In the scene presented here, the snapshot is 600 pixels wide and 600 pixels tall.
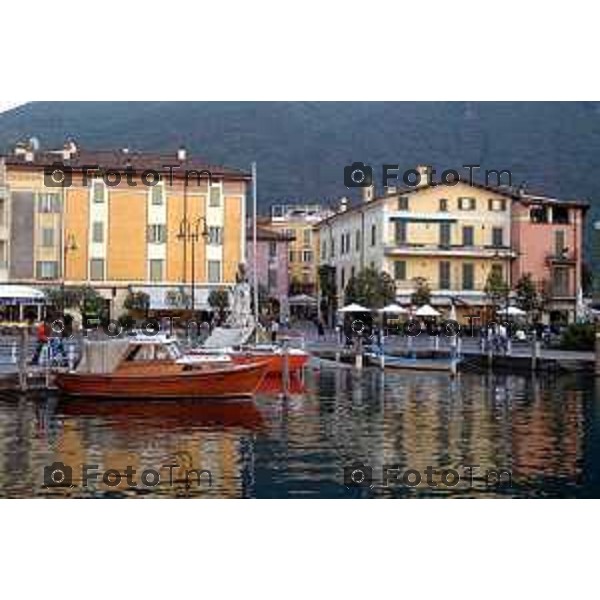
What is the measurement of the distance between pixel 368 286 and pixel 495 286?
6.48 ft

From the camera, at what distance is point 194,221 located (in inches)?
631

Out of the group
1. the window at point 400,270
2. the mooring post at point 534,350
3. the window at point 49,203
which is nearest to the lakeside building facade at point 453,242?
the window at point 400,270

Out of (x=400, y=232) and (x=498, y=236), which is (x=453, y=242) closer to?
(x=498, y=236)

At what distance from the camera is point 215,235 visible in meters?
17.1

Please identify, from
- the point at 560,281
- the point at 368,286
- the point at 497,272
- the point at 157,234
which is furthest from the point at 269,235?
the point at 560,281

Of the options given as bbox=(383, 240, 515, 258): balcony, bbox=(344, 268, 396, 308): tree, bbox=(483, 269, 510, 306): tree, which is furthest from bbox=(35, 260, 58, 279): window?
bbox=(483, 269, 510, 306): tree

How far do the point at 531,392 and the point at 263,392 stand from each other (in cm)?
513

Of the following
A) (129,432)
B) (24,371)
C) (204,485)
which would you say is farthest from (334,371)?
(204,485)

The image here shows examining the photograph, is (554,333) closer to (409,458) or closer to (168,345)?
(168,345)

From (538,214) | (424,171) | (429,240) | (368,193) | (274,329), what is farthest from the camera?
(274,329)

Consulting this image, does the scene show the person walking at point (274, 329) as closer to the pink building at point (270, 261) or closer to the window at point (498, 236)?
the pink building at point (270, 261)

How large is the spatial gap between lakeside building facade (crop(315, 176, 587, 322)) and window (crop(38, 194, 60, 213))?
3.70 meters

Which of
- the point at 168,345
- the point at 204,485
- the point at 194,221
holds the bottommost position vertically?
the point at 204,485

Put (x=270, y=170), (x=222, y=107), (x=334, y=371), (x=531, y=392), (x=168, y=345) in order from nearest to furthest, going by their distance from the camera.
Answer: (x=222, y=107) → (x=270, y=170) → (x=168, y=345) → (x=531, y=392) → (x=334, y=371)
